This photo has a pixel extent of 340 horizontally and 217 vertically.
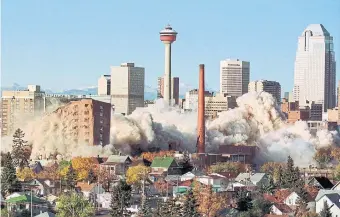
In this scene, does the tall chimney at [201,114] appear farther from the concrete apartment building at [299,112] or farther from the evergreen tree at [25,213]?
the evergreen tree at [25,213]

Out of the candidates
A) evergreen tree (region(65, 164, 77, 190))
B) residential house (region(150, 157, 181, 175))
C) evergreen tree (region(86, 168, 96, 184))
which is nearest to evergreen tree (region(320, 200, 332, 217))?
evergreen tree (region(65, 164, 77, 190))

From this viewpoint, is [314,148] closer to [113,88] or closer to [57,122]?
[57,122]

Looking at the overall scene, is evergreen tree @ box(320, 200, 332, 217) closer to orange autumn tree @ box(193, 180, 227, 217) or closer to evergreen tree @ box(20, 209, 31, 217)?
orange autumn tree @ box(193, 180, 227, 217)

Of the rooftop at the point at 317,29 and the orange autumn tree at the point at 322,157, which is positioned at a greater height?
the rooftop at the point at 317,29

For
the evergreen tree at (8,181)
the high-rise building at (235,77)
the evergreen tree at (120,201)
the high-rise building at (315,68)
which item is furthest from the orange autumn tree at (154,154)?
the high-rise building at (315,68)

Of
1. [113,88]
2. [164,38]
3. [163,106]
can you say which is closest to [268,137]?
[163,106]

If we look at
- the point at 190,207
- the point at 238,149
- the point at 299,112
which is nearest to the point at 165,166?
the point at 238,149
